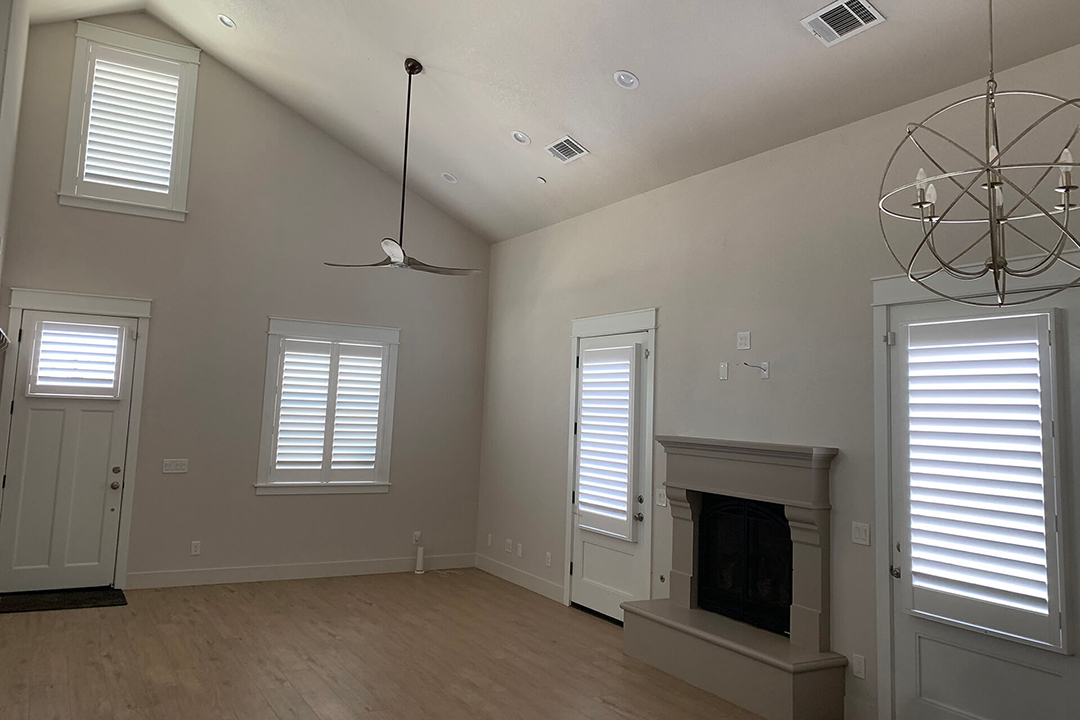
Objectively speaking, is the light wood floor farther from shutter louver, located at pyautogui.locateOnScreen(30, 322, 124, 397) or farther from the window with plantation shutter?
shutter louver, located at pyautogui.locateOnScreen(30, 322, 124, 397)

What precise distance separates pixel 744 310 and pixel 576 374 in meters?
2.00

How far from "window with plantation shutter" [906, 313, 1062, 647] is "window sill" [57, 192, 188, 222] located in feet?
20.1

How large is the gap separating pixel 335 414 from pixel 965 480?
5484 millimetres

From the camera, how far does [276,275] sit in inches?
283

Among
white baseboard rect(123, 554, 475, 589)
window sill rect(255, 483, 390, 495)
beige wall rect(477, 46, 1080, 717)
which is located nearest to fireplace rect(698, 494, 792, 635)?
beige wall rect(477, 46, 1080, 717)

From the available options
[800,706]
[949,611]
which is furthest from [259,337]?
[949,611]

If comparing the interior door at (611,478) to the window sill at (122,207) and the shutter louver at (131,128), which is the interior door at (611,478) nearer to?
the window sill at (122,207)

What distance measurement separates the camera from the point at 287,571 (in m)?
7.09

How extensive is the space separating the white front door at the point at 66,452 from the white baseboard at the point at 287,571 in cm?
38

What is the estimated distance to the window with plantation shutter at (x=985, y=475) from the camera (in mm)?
3482

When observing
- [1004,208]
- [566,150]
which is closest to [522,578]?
[566,150]

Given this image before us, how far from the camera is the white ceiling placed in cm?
390

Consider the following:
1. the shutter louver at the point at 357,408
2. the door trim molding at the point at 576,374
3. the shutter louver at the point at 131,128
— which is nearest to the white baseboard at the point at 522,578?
the door trim molding at the point at 576,374

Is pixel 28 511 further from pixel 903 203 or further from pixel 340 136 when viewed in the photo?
pixel 903 203
